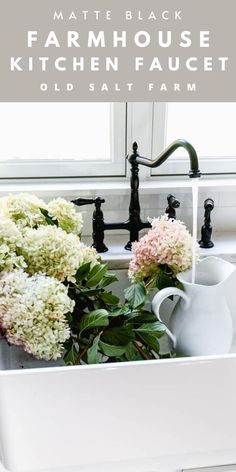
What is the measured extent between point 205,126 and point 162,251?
586 millimetres

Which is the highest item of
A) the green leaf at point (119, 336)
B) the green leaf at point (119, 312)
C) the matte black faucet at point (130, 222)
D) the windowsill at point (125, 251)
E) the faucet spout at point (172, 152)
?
the faucet spout at point (172, 152)

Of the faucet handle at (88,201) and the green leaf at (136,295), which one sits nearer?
the green leaf at (136,295)

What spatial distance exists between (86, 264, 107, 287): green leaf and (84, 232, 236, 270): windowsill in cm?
27

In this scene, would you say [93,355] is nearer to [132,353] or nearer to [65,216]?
[132,353]

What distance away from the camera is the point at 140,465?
2.61 feet

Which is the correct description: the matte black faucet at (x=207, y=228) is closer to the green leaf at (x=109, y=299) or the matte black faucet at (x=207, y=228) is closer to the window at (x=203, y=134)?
the window at (x=203, y=134)

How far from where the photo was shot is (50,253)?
0.87 meters

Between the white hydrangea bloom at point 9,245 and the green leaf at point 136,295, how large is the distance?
22 centimetres

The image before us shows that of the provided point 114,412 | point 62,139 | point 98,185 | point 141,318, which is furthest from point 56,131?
point 114,412

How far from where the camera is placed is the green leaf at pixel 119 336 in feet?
2.92

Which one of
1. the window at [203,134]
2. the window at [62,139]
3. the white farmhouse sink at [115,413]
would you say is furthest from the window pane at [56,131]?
the white farmhouse sink at [115,413]
